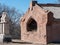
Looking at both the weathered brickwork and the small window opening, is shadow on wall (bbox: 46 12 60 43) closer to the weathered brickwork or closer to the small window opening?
the weathered brickwork

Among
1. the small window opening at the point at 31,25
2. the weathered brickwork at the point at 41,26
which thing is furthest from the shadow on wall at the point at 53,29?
the small window opening at the point at 31,25

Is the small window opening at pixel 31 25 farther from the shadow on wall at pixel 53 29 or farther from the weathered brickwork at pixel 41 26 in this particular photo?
the shadow on wall at pixel 53 29

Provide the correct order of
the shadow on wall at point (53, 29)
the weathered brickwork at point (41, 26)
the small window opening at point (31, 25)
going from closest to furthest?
the weathered brickwork at point (41, 26) → the shadow on wall at point (53, 29) → the small window opening at point (31, 25)

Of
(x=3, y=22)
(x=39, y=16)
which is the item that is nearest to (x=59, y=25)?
(x=39, y=16)

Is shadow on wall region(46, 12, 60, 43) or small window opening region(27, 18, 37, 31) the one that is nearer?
shadow on wall region(46, 12, 60, 43)

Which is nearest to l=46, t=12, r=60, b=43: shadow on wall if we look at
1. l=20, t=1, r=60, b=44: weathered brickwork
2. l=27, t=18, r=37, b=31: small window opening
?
l=20, t=1, r=60, b=44: weathered brickwork

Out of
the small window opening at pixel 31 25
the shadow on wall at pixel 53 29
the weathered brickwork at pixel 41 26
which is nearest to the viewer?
the weathered brickwork at pixel 41 26

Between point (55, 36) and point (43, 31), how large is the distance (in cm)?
209

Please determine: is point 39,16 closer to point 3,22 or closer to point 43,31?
point 43,31

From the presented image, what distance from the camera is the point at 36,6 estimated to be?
1615 inches

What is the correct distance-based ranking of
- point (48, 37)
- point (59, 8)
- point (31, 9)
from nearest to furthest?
point (48, 37)
point (31, 9)
point (59, 8)

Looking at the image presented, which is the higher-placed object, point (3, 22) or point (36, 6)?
point (36, 6)

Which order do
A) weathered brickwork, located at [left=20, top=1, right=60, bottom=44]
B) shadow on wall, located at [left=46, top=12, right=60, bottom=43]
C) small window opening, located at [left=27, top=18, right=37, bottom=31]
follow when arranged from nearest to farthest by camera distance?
1. weathered brickwork, located at [left=20, top=1, right=60, bottom=44]
2. shadow on wall, located at [left=46, top=12, right=60, bottom=43]
3. small window opening, located at [left=27, top=18, right=37, bottom=31]

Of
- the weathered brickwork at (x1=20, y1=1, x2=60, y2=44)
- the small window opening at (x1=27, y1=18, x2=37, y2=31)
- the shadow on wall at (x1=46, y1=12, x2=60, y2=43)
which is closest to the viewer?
the weathered brickwork at (x1=20, y1=1, x2=60, y2=44)
